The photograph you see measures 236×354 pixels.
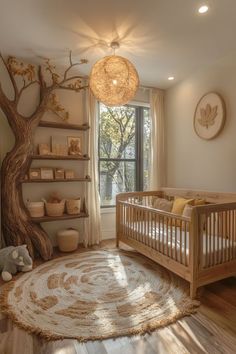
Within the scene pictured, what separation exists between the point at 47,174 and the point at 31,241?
3.00 feet

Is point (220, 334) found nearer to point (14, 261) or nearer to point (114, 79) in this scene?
point (14, 261)

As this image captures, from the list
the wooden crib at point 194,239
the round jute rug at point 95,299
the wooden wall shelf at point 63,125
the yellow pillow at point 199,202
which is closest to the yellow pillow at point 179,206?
the yellow pillow at point 199,202

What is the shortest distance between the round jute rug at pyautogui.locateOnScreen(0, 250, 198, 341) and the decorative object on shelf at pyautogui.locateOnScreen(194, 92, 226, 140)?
1884 millimetres

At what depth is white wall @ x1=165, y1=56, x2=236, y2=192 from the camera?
2873 millimetres

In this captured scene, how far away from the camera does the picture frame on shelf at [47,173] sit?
3.21 meters

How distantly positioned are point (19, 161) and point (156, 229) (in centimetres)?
185

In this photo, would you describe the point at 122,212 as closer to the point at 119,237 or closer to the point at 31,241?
the point at 119,237

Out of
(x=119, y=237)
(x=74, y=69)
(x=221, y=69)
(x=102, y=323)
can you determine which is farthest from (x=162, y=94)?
(x=102, y=323)

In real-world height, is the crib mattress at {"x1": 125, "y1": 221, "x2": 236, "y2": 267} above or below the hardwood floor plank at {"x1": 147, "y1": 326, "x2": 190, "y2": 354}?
above

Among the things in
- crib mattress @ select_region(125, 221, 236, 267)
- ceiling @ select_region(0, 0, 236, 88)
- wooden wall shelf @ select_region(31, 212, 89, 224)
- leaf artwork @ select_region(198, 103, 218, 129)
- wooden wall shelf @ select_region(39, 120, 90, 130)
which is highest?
ceiling @ select_region(0, 0, 236, 88)

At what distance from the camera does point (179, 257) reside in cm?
221

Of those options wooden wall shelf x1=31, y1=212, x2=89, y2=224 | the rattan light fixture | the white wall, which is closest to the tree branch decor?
wooden wall shelf x1=31, y1=212, x2=89, y2=224

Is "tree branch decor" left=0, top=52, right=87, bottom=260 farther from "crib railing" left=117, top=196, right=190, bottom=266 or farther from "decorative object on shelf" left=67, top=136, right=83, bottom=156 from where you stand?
"crib railing" left=117, top=196, right=190, bottom=266

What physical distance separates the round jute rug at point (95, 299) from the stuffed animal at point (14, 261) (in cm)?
11
